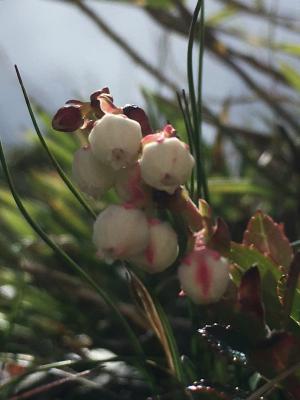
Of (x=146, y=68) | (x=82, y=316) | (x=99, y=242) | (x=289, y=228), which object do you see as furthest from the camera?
(x=146, y=68)

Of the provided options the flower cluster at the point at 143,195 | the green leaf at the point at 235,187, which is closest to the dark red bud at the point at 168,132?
the flower cluster at the point at 143,195

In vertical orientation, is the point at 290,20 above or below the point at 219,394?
above

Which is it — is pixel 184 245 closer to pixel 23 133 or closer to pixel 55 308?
pixel 55 308

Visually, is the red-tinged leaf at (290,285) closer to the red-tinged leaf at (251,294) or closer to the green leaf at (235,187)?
the red-tinged leaf at (251,294)

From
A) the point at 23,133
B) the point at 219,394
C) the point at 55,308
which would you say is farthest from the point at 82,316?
the point at 23,133

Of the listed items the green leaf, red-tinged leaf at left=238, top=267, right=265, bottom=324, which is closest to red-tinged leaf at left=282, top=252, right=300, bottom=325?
red-tinged leaf at left=238, top=267, right=265, bottom=324

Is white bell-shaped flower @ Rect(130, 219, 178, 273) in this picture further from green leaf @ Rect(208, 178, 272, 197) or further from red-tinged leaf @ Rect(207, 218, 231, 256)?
green leaf @ Rect(208, 178, 272, 197)
